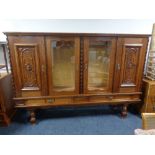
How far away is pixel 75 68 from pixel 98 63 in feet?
1.16

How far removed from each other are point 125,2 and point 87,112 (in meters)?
2.13

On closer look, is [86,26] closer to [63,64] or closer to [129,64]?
[63,64]

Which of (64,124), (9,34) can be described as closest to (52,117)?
(64,124)

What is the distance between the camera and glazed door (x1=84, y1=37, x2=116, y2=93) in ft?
5.54

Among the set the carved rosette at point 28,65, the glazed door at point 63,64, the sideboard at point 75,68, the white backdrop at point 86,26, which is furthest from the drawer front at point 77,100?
the white backdrop at point 86,26

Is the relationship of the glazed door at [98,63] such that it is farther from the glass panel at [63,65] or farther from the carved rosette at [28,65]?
the carved rosette at [28,65]

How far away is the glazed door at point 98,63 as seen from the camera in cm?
169

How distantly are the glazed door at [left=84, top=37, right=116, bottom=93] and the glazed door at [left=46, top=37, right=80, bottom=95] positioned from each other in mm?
135

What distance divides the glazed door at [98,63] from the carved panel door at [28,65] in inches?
22.0

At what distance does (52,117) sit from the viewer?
2.14 metres

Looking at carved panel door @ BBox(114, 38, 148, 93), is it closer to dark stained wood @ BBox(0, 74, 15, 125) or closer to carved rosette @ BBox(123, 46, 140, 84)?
carved rosette @ BBox(123, 46, 140, 84)

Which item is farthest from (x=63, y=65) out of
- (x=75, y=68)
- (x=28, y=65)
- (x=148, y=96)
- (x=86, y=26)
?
(x=148, y=96)

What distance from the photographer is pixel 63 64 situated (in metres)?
1.82

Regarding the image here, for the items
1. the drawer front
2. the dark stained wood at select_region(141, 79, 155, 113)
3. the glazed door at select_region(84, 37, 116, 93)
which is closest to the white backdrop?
the glazed door at select_region(84, 37, 116, 93)
